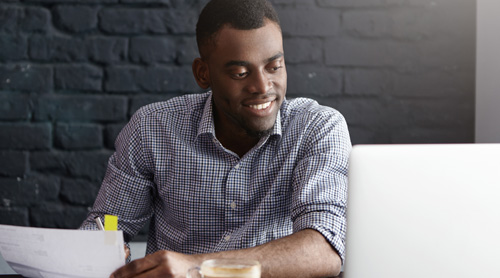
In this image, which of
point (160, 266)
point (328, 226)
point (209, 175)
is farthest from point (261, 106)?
point (160, 266)

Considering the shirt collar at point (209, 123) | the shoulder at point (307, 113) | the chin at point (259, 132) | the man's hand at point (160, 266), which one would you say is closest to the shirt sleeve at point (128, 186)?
the shirt collar at point (209, 123)

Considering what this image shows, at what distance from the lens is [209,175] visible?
1.44 meters

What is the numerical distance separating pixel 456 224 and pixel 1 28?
1639mm

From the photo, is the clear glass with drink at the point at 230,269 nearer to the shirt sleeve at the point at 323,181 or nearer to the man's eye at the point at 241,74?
the shirt sleeve at the point at 323,181

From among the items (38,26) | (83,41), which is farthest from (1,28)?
(83,41)

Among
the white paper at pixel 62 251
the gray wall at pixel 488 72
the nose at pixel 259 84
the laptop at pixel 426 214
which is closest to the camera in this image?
the laptop at pixel 426 214

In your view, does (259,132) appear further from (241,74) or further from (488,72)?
(488,72)

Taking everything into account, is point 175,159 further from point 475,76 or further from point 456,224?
point 475,76

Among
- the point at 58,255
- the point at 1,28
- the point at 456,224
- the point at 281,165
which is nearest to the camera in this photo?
the point at 456,224

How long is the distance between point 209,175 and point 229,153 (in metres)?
0.07

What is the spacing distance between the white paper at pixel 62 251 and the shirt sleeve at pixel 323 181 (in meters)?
0.46

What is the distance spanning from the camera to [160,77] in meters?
1.89

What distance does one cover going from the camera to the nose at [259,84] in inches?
53.6

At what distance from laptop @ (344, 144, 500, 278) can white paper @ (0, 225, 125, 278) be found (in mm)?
354
